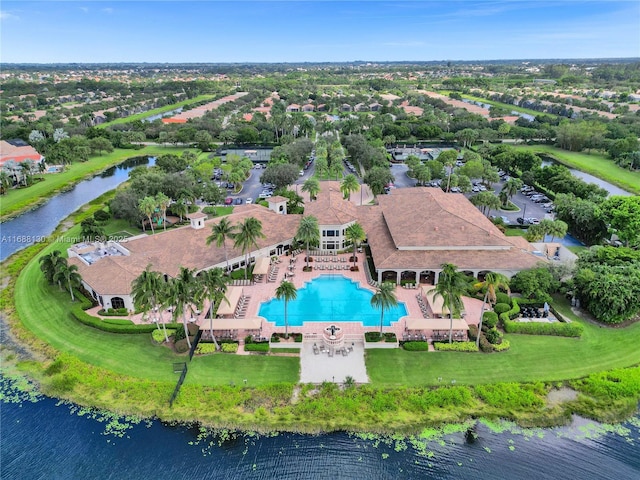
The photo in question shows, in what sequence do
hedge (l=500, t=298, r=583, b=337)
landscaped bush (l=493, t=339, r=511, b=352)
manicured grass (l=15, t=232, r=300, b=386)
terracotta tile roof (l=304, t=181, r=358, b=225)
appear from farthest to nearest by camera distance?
terracotta tile roof (l=304, t=181, r=358, b=225)
hedge (l=500, t=298, r=583, b=337)
landscaped bush (l=493, t=339, r=511, b=352)
manicured grass (l=15, t=232, r=300, b=386)

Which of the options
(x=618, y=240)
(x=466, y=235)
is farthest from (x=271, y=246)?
(x=618, y=240)

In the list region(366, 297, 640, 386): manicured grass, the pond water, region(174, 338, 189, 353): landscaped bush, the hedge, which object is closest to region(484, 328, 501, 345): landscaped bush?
region(366, 297, 640, 386): manicured grass

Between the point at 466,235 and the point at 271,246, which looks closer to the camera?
the point at 466,235

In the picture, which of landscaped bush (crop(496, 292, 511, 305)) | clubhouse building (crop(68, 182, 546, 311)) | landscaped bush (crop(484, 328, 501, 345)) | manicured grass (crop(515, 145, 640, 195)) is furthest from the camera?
manicured grass (crop(515, 145, 640, 195))

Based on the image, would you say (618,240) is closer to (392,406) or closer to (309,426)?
(392,406)

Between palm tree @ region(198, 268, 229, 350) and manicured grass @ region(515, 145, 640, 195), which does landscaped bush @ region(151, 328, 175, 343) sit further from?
manicured grass @ region(515, 145, 640, 195)

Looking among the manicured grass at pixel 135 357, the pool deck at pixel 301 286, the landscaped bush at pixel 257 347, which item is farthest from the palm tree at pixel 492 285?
the landscaped bush at pixel 257 347

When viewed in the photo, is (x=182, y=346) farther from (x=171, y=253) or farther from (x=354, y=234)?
(x=354, y=234)
